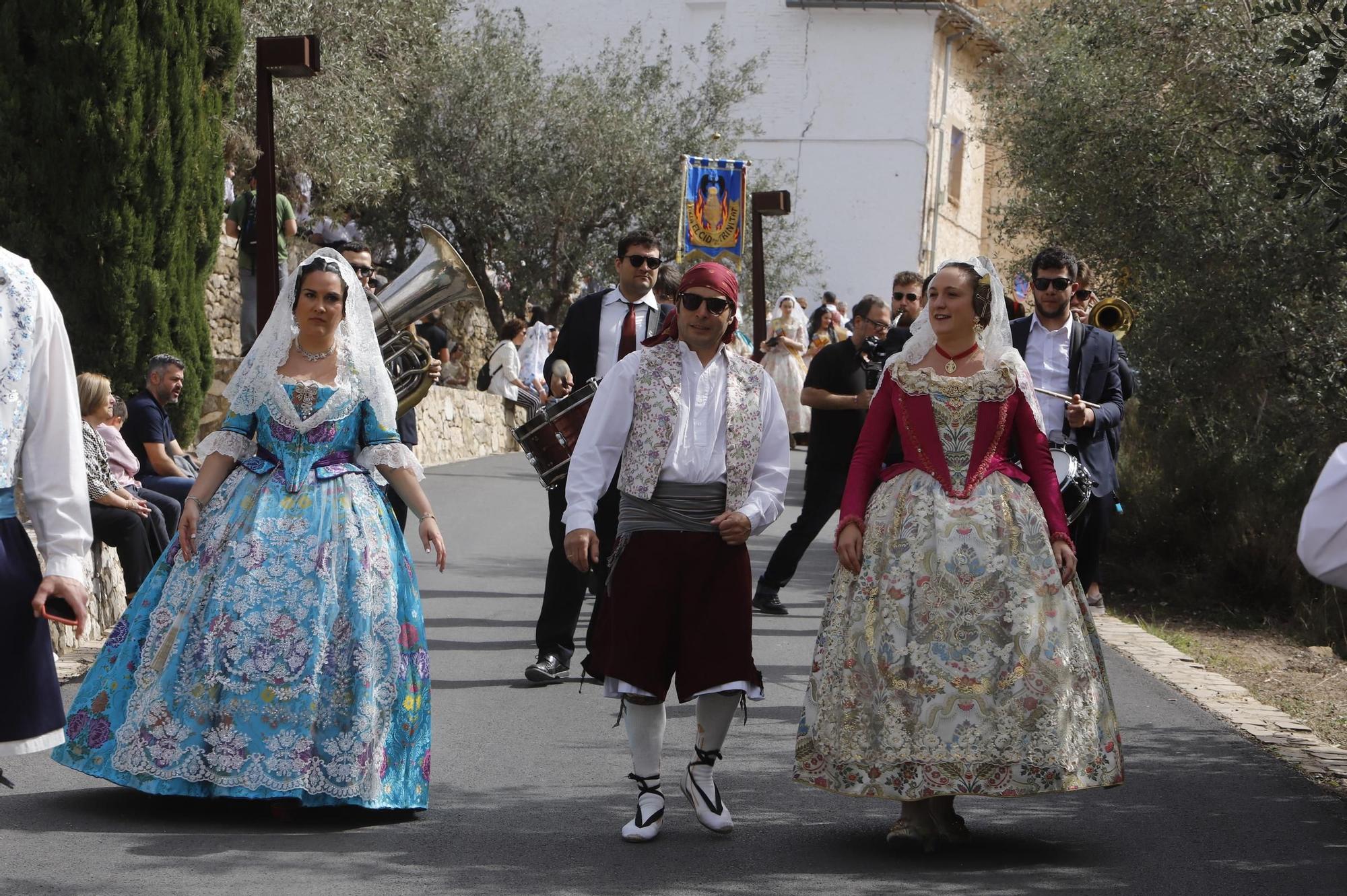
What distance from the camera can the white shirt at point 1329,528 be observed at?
3.92 meters

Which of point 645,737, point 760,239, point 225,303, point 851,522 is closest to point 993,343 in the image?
point 851,522

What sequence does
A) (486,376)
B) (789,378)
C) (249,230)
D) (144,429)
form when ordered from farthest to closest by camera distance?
(486,376) < (789,378) < (249,230) < (144,429)

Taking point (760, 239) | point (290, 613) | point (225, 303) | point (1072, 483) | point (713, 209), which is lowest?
point (290, 613)

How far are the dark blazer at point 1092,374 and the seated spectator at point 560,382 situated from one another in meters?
2.25

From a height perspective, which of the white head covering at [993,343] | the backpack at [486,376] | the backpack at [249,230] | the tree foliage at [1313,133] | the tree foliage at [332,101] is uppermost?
the tree foliage at [332,101]

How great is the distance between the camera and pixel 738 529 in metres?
5.98

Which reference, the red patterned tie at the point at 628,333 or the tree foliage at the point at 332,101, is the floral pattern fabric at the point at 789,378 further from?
the red patterned tie at the point at 628,333

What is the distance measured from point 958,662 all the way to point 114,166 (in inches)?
382

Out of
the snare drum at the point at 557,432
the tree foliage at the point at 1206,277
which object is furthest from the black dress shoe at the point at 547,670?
the tree foliage at the point at 1206,277

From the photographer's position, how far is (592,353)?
9.15 metres

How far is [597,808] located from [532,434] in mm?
2831

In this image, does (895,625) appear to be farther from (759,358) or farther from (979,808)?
(759,358)

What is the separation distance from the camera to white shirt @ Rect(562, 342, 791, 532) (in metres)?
6.05

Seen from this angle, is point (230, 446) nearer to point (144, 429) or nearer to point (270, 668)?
point (270, 668)
